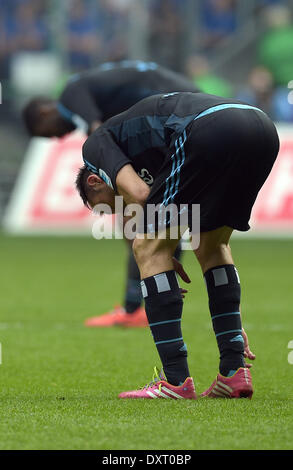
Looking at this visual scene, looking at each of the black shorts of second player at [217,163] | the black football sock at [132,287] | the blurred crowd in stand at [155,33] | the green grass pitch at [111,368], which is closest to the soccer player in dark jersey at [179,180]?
the black shorts of second player at [217,163]

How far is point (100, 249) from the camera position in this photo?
13.0 m

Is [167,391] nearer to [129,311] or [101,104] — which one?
[129,311]

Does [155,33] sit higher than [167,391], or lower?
lower

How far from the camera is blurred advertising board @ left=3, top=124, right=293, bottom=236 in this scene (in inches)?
539

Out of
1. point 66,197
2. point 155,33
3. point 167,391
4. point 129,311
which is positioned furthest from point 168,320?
point 155,33

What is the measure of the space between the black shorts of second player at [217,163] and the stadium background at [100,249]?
813 millimetres

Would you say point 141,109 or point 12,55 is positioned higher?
point 141,109

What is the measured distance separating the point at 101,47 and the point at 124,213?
1468 cm

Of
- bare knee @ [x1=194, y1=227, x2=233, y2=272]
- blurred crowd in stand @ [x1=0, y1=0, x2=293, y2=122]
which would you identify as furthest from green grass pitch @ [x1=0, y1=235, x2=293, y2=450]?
blurred crowd in stand @ [x1=0, y1=0, x2=293, y2=122]

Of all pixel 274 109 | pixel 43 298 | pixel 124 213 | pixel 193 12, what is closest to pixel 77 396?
pixel 124 213

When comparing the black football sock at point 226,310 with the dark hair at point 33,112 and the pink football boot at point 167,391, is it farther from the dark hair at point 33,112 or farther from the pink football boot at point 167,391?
the dark hair at point 33,112

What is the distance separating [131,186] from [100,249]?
29.9ft

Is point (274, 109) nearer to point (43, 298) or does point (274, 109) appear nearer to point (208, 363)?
point (43, 298)

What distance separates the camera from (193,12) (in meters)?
18.6
